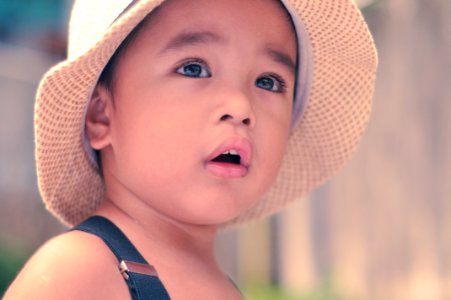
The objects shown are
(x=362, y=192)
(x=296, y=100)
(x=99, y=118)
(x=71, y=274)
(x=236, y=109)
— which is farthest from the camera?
(x=362, y=192)

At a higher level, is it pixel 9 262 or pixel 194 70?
pixel 194 70

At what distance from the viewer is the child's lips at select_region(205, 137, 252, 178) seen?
4.28 feet

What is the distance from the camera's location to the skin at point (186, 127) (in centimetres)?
131

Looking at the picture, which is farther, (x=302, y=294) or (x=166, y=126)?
(x=302, y=294)

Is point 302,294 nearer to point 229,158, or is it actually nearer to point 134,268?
point 229,158

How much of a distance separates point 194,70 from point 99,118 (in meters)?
0.20

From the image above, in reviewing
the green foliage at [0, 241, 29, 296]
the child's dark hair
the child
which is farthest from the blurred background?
the child's dark hair

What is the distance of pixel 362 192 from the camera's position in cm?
310

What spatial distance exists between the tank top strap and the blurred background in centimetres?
160

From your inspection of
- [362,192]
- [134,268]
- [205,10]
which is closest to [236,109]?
[205,10]

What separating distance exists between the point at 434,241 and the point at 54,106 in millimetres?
1676

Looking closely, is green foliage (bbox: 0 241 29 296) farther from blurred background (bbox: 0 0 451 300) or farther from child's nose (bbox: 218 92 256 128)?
child's nose (bbox: 218 92 256 128)

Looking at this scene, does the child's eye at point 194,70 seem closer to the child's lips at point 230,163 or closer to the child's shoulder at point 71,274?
the child's lips at point 230,163

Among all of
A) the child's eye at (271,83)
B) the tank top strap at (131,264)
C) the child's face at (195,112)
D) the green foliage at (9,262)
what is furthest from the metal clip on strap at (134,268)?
the green foliage at (9,262)
